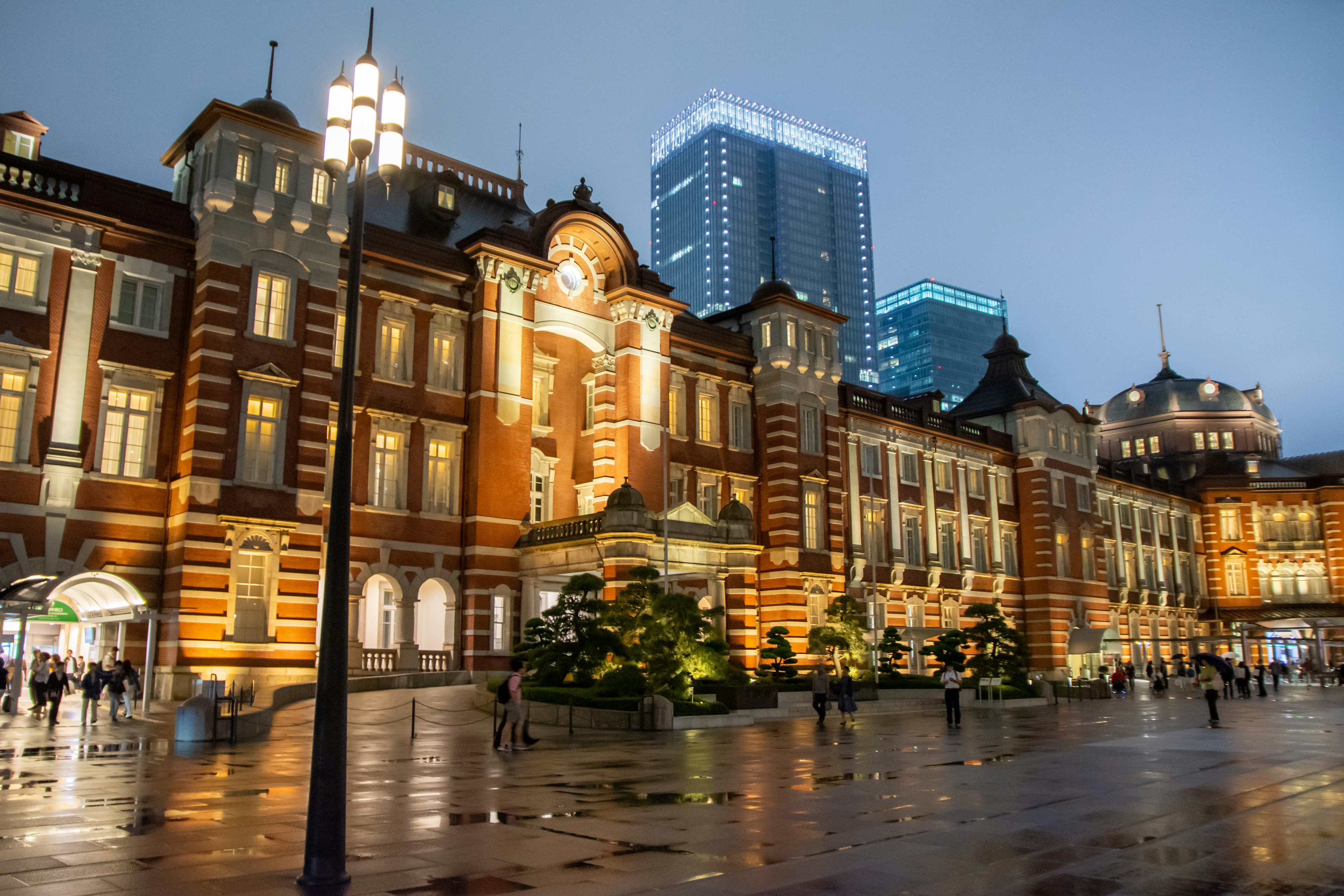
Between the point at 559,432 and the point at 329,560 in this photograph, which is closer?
the point at 329,560

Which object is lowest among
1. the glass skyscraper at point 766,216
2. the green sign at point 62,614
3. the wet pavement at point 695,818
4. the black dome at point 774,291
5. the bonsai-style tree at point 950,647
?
the wet pavement at point 695,818

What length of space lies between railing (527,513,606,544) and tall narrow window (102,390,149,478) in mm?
11791

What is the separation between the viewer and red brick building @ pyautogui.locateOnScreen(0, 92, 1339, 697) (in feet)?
93.1

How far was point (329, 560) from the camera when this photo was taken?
8.27 meters

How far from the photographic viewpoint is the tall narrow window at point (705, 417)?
143ft

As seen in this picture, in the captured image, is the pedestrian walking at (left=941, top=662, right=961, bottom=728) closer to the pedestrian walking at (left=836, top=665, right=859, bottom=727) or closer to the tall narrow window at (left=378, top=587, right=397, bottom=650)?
the pedestrian walking at (left=836, top=665, right=859, bottom=727)

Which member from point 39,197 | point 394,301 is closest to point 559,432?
point 394,301

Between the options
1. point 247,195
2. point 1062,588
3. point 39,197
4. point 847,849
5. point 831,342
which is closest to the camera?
point 847,849

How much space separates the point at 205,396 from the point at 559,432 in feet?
46.6

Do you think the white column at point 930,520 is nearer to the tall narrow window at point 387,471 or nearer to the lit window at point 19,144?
the tall narrow window at point 387,471

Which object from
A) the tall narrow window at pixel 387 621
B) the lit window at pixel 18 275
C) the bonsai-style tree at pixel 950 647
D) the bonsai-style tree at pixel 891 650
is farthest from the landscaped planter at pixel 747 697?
the lit window at pixel 18 275

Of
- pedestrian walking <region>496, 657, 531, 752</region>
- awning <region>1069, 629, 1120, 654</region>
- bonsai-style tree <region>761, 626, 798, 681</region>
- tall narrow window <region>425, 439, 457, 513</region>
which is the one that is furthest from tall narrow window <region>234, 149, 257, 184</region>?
awning <region>1069, 629, 1120, 654</region>

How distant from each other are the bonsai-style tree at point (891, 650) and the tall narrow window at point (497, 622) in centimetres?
1555

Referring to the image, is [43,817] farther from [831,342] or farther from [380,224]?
[831,342]
